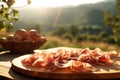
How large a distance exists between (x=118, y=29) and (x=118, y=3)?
1412 millimetres

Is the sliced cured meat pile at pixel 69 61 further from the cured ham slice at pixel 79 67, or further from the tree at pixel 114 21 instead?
the tree at pixel 114 21

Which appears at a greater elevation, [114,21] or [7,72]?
[7,72]

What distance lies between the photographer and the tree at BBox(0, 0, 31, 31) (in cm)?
423

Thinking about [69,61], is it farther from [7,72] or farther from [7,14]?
[7,14]

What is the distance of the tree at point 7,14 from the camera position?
4.23 metres

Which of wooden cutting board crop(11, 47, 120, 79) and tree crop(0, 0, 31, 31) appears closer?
wooden cutting board crop(11, 47, 120, 79)

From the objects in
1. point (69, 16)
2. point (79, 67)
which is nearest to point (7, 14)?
point (79, 67)

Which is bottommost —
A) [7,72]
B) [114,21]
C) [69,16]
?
[69,16]

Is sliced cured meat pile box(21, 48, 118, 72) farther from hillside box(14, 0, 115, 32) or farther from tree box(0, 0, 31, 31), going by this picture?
hillside box(14, 0, 115, 32)

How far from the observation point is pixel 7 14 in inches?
169

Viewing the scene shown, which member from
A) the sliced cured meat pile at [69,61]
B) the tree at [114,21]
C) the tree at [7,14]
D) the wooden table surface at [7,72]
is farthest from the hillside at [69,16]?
the sliced cured meat pile at [69,61]

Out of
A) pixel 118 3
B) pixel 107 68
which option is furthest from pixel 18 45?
pixel 118 3

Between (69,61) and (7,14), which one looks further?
(7,14)

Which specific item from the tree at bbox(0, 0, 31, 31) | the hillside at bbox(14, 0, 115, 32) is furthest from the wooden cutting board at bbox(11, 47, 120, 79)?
the hillside at bbox(14, 0, 115, 32)
